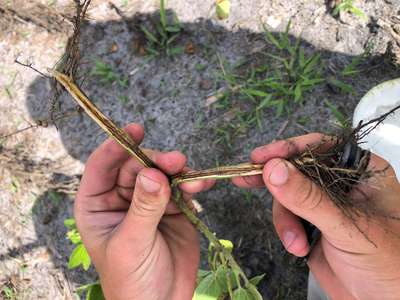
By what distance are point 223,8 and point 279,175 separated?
123 centimetres

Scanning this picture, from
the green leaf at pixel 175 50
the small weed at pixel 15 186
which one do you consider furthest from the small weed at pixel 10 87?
the green leaf at pixel 175 50

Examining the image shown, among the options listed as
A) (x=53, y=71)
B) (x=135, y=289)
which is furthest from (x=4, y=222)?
(x=53, y=71)

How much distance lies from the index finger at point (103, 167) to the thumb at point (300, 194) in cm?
50

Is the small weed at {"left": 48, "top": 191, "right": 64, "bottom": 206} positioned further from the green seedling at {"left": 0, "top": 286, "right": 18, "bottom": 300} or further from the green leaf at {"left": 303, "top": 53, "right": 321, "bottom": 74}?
the green leaf at {"left": 303, "top": 53, "right": 321, "bottom": 74}

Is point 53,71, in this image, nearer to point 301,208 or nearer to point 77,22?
point 77,22

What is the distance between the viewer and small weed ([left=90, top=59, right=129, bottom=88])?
2223 mm

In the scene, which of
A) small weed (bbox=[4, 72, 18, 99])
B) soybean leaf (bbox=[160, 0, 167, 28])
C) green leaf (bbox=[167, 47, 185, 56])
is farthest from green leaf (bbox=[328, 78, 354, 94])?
small weed (bbox=[4, 72, 18, 99])

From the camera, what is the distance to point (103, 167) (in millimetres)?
1477


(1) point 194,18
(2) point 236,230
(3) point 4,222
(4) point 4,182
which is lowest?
(2) point 236,230

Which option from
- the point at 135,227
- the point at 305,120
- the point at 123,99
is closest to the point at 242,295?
the point at 135,227

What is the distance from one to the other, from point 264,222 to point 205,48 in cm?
82

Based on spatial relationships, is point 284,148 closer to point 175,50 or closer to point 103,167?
point 103,167

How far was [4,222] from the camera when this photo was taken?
2.28m

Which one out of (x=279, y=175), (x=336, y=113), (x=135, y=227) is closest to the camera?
(x=279, y=175)
